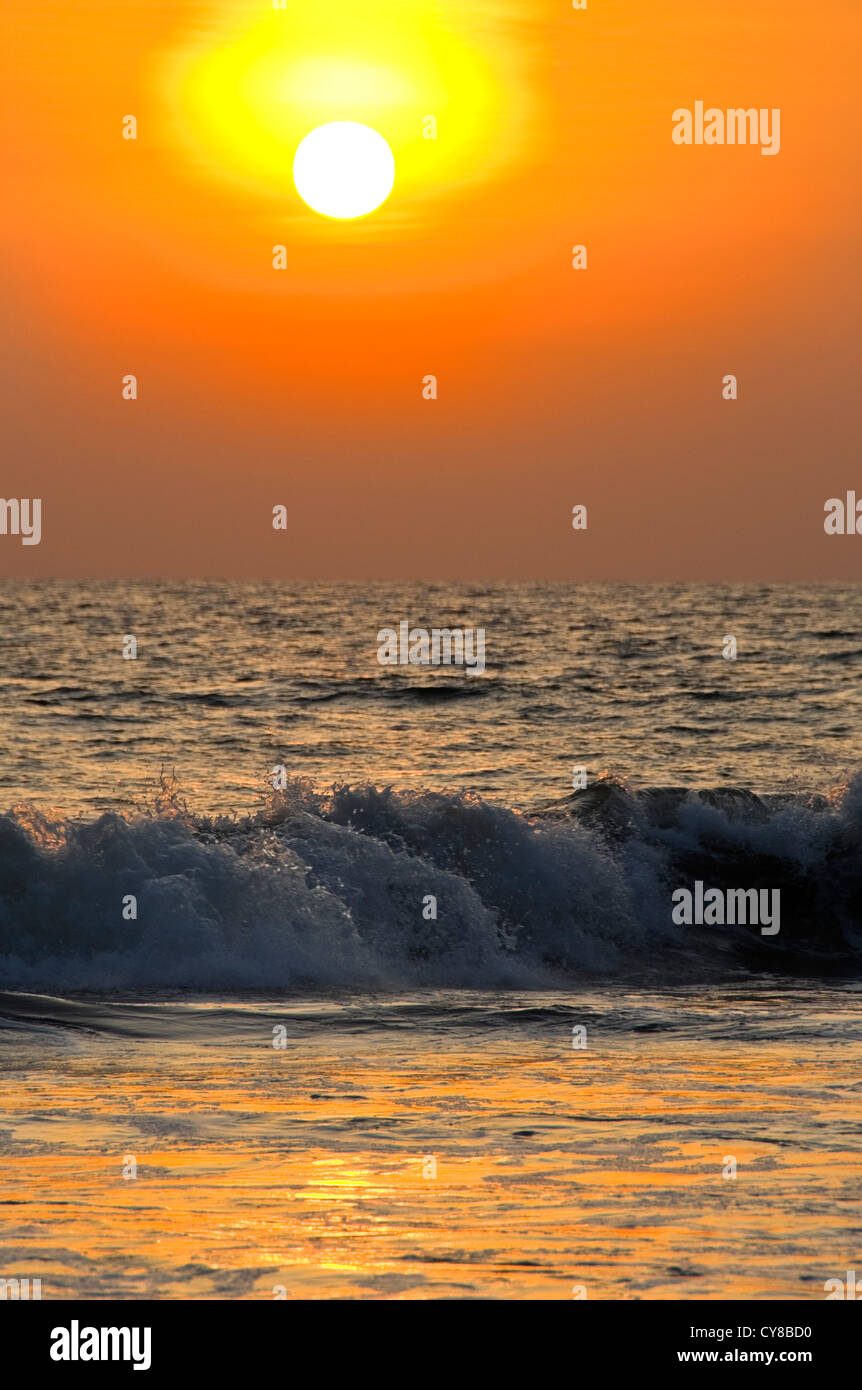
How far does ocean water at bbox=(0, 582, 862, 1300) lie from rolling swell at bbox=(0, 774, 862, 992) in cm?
5

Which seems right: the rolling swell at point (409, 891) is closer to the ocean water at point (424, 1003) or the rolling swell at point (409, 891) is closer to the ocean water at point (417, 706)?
the ocean water at point (424, 1003)

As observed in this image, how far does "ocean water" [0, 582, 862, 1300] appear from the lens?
22.9ft

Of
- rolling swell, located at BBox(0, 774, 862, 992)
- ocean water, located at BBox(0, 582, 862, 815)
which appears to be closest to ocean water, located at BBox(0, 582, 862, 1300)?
rolling swell, located at BBox(0, 774, 862, 992)

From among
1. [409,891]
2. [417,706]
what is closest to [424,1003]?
[409,891]

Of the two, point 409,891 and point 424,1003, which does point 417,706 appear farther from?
point 424,1003

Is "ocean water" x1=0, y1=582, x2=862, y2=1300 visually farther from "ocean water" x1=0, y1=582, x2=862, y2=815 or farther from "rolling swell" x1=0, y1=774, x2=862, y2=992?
"ocean water" x1=0, y1=582, x2=862, y2=815

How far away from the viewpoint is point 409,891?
17125mm

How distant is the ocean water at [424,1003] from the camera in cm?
699

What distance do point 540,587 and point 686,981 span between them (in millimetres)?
99345

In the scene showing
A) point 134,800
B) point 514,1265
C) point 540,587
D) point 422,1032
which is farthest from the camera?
point 540,587

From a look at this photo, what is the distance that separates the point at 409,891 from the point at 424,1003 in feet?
12.2
